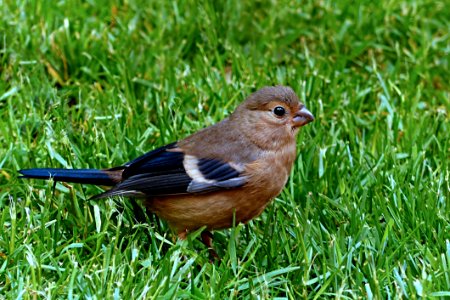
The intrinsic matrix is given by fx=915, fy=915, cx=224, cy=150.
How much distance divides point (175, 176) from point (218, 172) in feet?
0.75

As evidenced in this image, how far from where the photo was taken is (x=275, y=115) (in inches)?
190

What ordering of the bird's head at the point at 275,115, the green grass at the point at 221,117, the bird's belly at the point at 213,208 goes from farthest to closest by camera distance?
the bird's head at the point at 275,115 → the bird's belly at the point at 213,208 → the green grass at the point at 221,117

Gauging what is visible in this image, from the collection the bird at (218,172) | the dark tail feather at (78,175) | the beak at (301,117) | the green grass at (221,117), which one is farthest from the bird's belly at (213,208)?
the beak at (301,117)

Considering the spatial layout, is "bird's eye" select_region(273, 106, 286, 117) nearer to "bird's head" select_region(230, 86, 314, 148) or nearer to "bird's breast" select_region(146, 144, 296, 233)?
"bird's head" select_region(230, 86, 314, 148)

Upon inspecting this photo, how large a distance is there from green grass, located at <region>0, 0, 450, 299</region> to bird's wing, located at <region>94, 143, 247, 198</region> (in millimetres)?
165

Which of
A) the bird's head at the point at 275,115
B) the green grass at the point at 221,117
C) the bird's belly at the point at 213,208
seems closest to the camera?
the green grass at the point at 221,117

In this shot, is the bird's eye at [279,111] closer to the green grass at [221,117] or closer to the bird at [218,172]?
the bird at [218,172]

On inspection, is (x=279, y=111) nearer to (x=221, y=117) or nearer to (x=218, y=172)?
(x=218, y=172)

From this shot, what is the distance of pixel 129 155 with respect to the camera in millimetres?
5227

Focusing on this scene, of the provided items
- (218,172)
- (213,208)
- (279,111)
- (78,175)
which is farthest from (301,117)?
(78,175)

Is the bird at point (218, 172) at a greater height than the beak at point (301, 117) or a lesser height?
lesser

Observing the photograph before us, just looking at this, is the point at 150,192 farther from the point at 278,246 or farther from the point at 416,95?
the point at 416,95

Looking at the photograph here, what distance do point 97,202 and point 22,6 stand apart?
221cm

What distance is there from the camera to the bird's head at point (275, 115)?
4.78 meters
